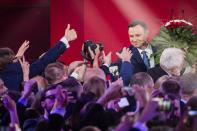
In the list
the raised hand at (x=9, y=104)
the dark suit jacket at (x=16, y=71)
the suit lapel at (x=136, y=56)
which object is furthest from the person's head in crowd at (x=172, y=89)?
the suit lapel at (x=136, y=56)

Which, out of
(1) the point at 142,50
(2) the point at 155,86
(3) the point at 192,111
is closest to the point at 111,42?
(1) the point at 142,50

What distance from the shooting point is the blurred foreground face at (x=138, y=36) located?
7.09 metres

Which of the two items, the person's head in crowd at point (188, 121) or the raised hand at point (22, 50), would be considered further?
the raised hand at point (22, 50)

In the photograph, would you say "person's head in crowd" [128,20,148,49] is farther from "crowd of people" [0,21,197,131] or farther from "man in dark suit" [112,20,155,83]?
"crowd of people" [0,21,197,131]

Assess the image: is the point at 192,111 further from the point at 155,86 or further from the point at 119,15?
the point at 119,15

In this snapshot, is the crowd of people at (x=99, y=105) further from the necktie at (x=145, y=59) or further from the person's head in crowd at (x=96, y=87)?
the necktie at (x=145, y=59)

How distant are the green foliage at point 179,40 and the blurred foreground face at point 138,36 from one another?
0.48 ft

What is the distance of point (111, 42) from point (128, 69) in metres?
3.77

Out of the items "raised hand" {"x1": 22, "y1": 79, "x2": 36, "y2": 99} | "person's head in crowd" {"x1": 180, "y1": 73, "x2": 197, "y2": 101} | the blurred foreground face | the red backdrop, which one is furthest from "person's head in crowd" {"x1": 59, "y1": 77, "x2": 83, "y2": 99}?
the red backdrop

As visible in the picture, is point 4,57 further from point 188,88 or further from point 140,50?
point 188,88

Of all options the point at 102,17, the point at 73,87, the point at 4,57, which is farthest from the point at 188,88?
the point at 102,17

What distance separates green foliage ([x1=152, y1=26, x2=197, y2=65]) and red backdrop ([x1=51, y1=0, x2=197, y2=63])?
2425mm

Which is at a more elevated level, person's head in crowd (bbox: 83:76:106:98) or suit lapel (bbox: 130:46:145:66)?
person's head in crowd (bbox: 83:76:106:98)

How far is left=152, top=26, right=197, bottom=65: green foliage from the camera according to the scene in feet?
23.1
